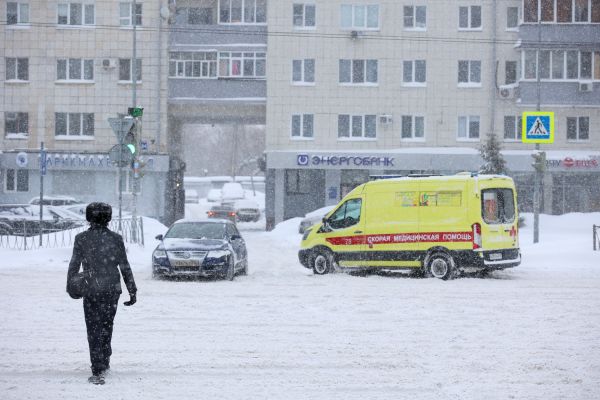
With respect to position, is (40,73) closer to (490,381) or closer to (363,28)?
(363,28)

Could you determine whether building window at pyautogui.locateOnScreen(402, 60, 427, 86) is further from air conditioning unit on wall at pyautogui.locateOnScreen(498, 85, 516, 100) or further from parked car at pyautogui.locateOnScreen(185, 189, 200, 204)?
parked car at pyautogui.locateOnScreen(185, 189, 200, 204)

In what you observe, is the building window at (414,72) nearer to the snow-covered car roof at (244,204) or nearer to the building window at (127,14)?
the building window at (127,14)

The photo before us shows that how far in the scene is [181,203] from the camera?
171 feet

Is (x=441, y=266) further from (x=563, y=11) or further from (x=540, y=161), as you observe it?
(x=563, y=11)

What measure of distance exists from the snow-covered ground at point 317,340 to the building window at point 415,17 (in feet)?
97.4

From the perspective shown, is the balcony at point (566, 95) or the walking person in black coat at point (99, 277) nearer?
the walking person in black coat at point (99, 277)

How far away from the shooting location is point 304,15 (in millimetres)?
46500

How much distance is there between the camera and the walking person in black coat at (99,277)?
793 cm

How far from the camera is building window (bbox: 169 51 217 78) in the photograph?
4700cm

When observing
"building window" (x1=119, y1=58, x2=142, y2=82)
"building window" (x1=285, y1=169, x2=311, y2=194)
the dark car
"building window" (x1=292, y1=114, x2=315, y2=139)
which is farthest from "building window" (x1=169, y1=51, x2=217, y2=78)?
the dark car

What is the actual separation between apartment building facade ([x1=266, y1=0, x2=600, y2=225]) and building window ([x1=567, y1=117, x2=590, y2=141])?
0.16 ft

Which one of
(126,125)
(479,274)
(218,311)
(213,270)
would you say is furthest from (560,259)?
(218,311)

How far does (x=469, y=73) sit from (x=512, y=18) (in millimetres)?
3502

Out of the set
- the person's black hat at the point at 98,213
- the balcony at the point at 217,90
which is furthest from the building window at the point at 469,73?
the person's black hat at the point at 98,213
